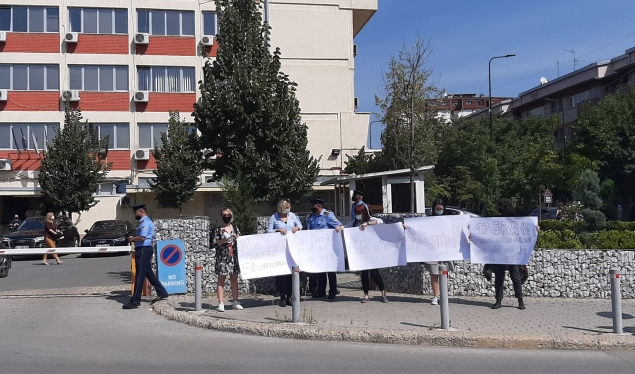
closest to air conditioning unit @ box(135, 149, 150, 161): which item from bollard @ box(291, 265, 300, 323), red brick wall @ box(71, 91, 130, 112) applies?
red brick wall @ box(71, 91, 130, 112)

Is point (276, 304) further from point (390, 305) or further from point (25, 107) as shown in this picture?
point (25, 107)

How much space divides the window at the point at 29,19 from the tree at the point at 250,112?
26.1 meters

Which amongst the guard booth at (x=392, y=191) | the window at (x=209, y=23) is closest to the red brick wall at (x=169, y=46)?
the window at (x=209, y=23)

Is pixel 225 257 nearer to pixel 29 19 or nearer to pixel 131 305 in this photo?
pixel 131 305

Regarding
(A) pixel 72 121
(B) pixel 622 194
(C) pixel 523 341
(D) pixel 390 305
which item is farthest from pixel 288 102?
(B) pixel 622 194

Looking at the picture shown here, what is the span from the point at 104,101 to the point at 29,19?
649cm

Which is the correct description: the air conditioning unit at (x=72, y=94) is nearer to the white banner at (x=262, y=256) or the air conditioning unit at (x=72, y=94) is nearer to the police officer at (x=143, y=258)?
the police officer at (x=143, y=258)

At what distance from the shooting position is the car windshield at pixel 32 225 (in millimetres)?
27922

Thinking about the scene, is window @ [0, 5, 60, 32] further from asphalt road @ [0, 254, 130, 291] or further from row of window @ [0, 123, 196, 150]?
asphalt road @ [0, 254, 130, 291]

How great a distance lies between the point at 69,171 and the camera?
1340 inches

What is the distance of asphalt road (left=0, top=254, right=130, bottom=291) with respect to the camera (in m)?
16.6

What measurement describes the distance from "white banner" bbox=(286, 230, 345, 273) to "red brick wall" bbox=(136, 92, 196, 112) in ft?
100

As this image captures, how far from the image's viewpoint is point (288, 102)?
1756 centimetres

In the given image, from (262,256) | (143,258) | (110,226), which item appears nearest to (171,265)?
(143,258)
